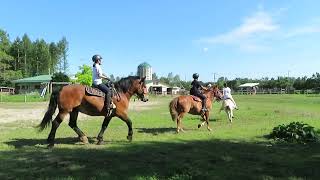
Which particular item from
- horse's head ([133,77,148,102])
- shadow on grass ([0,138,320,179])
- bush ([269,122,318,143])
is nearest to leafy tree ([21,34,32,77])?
horse's head ([133,77,148,102])

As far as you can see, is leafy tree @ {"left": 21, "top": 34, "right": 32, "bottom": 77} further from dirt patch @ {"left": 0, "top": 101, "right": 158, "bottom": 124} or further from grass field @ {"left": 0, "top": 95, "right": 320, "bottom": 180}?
grass field @ {"left": 0, "top": 95, "right": 320, "bottom": 180}

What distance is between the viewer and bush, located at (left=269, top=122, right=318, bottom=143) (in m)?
14.5

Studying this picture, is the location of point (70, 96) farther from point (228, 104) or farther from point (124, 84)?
A: point (228, 104)

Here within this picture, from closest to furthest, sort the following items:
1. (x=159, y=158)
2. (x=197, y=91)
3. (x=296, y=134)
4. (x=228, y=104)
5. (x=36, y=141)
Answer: (x=159, y=158)
(x=36, y=141)
(x=296, y=134)
(x=197, y=91)
(x=228, y=104)

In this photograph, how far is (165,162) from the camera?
10.2m

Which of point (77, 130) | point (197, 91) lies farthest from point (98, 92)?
point (197, 91)

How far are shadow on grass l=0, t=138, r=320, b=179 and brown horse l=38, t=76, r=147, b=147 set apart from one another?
47.4 inches

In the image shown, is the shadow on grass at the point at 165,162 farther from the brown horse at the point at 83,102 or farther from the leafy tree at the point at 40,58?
the leafy tree at the point at 40,58

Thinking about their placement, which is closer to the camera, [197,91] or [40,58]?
[197,91]

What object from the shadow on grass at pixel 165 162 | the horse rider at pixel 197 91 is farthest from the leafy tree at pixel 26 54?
the shadow on grass at pixel 165 162

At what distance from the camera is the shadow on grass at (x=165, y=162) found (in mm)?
8953

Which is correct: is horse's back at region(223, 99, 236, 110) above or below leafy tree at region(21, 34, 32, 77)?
below

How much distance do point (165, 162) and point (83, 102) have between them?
4.51m

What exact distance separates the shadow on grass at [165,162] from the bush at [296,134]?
0.95 metres
